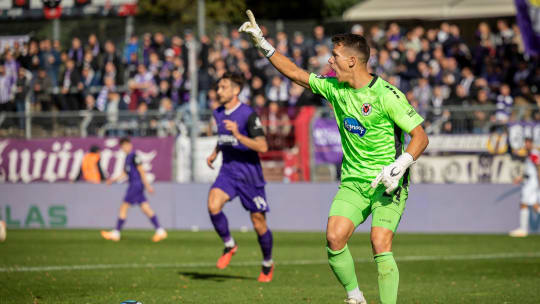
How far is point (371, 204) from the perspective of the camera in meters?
7.59

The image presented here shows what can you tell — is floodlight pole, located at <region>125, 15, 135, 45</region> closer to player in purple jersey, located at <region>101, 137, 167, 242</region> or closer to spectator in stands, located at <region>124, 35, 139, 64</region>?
spectator in stands, located at <region>124, 35, 139, 64</region>

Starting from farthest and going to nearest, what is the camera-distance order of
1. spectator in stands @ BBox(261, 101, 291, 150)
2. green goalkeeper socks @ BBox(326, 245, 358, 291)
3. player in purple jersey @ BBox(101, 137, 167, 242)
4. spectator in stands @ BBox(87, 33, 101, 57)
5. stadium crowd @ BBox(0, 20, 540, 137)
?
spectator in stands @ BBox(87, 33, 101, 57) → stadium crowd @ BBox(0, 20, 540, 137) → spectator in stands @ BBox(261, 101, 291, 150) → player in purple jersey @ BBox(101, 137, 167, 242) → green goalkeeper socks @ BBox(326, 245, 358, 291)

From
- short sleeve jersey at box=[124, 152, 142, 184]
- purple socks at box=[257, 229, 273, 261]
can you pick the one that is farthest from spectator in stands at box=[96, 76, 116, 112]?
purple socks at box=[257, 229, 273, 261]

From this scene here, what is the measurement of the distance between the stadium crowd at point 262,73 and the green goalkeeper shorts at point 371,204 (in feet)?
38.5

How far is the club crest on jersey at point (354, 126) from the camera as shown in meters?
7.54

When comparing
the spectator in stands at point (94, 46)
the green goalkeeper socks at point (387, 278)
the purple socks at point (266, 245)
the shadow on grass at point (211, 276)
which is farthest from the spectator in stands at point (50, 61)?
the green goalkeeper socks at point (387, 278)

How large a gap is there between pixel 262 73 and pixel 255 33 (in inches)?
632

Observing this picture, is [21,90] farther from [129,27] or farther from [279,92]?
[279,92]

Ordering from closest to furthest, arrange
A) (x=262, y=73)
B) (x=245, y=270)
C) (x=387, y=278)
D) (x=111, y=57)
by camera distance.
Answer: (x=387, y=278) < (x=245, y=270) < (x=262, y=73) < (x=111, y=57)

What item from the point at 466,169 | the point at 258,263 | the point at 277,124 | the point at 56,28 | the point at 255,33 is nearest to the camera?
the point at 255,33

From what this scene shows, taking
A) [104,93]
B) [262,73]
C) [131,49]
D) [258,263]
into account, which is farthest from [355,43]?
[131,49]

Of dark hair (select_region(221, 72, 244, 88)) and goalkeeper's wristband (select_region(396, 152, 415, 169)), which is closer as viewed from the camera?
goalkeeper's wristband (select_region(396, 152, 415, 169))

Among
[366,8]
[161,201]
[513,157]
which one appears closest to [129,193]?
[161,201]

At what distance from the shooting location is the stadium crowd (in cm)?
2111
